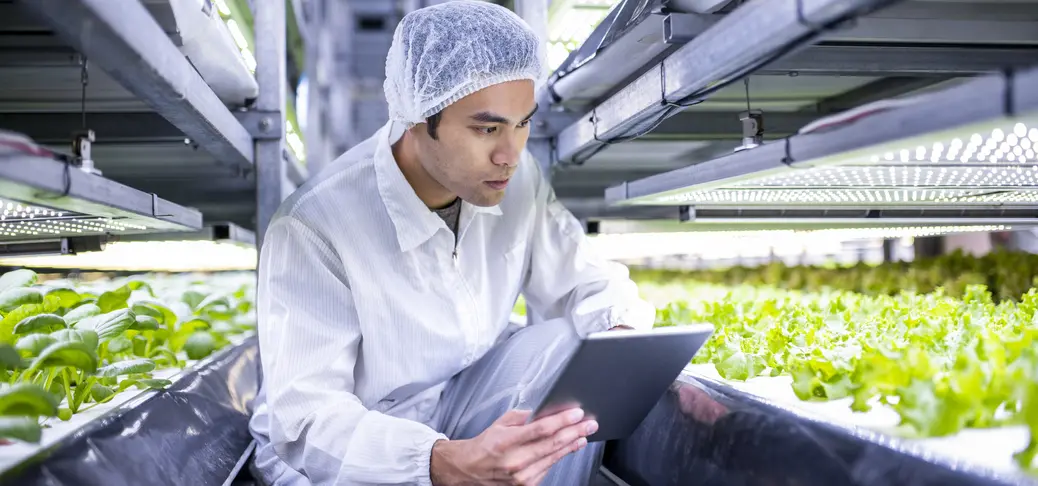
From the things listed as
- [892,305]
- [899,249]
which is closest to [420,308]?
[892,305]

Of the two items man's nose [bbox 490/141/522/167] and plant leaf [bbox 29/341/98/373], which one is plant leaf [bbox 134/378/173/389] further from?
man's nose [bbox 490/141/522/167]

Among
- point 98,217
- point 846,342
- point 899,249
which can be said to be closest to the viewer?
point 846,342

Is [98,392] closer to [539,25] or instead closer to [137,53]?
[137,53]

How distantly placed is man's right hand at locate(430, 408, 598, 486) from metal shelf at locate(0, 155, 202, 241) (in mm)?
839

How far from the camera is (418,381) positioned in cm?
202

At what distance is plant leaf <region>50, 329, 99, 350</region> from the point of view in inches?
64.6

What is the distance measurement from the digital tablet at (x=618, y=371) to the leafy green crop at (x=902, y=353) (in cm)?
20

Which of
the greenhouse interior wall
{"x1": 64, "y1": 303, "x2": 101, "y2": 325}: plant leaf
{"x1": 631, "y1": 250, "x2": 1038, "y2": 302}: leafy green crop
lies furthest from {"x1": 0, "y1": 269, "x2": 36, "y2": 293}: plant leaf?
{"x1": 631, "y1": 250, "x2": 1038, "y2": 302}: leafy green crop

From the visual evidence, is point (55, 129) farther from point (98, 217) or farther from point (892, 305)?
point (892, 305)

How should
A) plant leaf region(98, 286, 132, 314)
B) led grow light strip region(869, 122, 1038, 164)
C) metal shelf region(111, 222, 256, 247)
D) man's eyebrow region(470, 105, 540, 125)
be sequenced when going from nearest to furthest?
led grow light strip region(869, 122, 1038, 164), man's eyebrow region(470, 105, 540, 125), plant leaf region(98, 286, 132, 314), metal shelf region(111, 222, 256, 247)

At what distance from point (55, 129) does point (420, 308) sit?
2084 millimetres

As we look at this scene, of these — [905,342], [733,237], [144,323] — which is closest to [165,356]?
[144,323]

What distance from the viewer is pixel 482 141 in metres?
1.72

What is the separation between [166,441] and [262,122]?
5.27 ft
